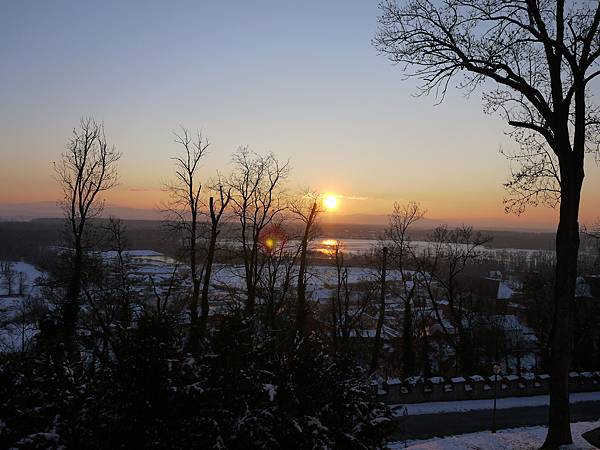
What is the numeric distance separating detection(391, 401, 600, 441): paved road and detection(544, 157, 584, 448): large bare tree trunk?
6295 millimetres

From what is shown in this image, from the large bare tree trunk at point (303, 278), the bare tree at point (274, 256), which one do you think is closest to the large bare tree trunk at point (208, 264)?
the bare tree at point (274, 256)

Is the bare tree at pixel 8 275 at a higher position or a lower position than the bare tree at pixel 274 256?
lower

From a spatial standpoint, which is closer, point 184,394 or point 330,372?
point 184,394

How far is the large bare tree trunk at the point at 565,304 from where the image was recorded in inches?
337

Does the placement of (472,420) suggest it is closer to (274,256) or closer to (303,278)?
(303,278)

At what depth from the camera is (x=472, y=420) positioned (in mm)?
16484

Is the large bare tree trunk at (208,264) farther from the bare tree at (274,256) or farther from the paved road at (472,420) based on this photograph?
the paved road at (472,420)

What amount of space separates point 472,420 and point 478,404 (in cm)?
226

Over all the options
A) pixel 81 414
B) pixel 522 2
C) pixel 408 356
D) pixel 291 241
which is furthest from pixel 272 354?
pixel 408 356

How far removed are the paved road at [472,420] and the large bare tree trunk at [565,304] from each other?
20.7 feet

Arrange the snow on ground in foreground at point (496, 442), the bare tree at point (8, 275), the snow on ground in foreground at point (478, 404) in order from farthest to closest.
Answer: the bare tree at point (8, 275) < the snow on ground in foreground at point (478, 404) < the snow on ground in foreground at point (496, 442)

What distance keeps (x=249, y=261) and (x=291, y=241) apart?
3.21 meters

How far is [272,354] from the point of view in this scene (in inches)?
291

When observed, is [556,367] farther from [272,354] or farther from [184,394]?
[184,394]
